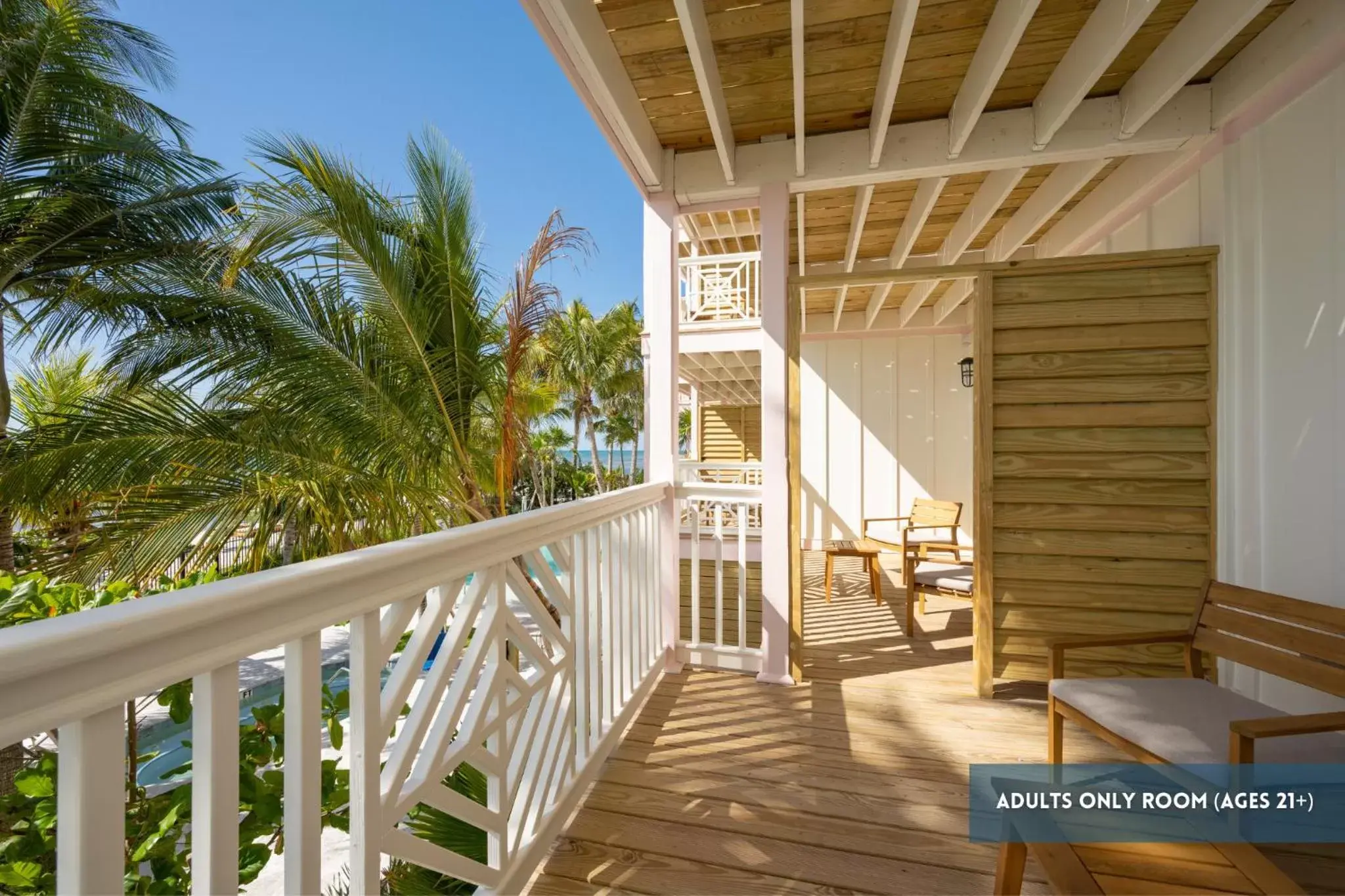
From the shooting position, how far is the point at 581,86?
215 cm

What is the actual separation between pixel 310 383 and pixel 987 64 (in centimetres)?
324

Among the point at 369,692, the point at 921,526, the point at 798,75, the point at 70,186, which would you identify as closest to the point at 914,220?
the point at 798,75

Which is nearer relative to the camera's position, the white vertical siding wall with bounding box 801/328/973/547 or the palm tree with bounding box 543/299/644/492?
the white vertical siding wall with bounding box 801/328/973/547

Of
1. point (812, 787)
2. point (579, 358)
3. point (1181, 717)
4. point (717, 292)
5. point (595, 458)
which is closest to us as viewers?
point (1181, 717)

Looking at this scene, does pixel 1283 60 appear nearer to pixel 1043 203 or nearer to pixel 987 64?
pixel 987 64

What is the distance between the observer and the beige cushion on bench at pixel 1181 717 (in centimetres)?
143

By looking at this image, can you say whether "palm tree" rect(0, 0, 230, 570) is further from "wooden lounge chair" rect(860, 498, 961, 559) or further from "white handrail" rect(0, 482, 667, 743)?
"wooden lounge chair" rect(860, 498, 961, 559)

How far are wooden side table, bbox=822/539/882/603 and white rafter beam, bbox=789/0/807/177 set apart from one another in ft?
9.29

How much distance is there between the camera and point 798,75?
2.12 m

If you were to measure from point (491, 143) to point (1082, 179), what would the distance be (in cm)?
1678

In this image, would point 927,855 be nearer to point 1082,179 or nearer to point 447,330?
point 447,330

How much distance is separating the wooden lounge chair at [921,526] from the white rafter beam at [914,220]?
208 centimetres

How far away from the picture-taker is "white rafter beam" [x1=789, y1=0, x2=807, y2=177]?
5.86 feet
